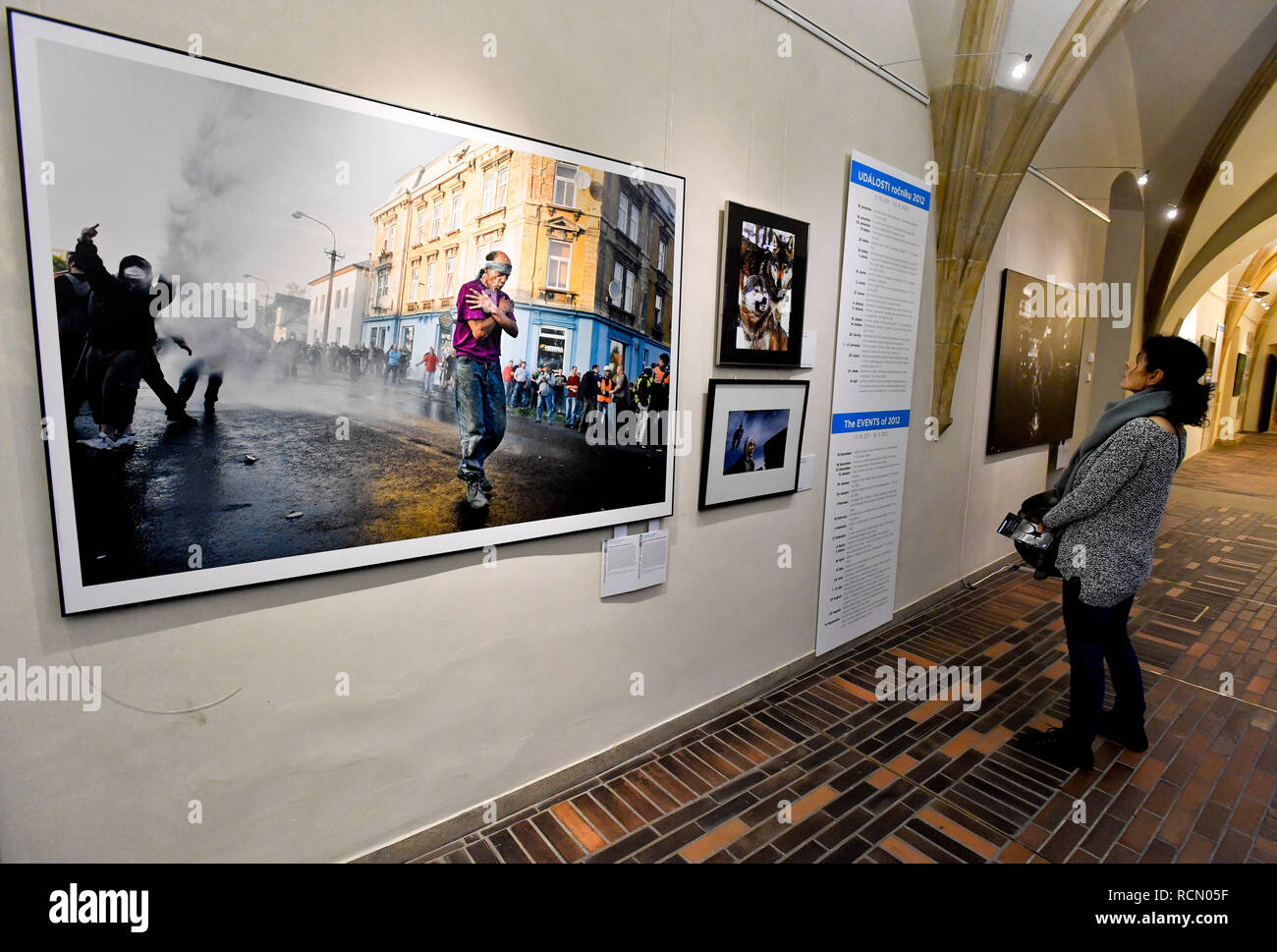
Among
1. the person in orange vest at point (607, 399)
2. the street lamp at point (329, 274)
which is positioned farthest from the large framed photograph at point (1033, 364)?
the street lamp at point (329, 274)

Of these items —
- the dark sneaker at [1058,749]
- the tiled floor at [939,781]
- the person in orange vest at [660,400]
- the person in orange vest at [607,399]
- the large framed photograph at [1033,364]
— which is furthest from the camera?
the large framed photograph at [1033,364]

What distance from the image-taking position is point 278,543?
207 cm

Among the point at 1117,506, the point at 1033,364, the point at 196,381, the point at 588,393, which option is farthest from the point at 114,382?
the point at 1033,364

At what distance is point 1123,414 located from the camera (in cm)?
307

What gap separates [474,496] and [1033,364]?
20.6 feet

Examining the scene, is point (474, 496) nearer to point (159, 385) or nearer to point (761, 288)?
point (159, 385)

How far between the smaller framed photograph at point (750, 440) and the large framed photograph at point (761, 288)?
0.17 meters

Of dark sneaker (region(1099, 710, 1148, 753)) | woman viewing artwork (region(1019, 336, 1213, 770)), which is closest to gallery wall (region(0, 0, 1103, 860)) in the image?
woman viewing artwork (region(1019, 336, 1213, 770))

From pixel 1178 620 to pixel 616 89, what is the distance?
6.03 m

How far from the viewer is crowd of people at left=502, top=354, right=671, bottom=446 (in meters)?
2.61

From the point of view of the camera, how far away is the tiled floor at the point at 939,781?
9.02ft

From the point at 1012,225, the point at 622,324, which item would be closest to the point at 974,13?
the point at 1012,225

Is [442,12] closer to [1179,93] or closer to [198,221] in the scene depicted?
[198,221]

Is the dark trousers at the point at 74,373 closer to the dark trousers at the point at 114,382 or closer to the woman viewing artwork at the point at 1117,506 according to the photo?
the dark trousers at the point at 114,382
